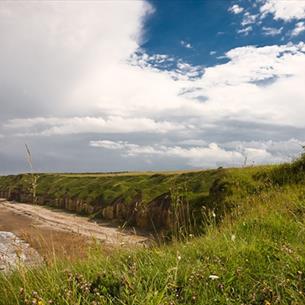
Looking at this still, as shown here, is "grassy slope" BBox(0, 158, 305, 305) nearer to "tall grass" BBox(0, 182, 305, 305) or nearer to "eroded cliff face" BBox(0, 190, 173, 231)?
"tall grass" BBox(0, 182, 305, 305)

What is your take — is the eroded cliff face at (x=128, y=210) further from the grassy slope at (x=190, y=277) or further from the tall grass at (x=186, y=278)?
the tall grass at (x=186, y=278)

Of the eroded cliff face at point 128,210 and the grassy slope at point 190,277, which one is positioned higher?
the grassy slope at point 190,277

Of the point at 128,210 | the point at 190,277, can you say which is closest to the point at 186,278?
the point at 190,277

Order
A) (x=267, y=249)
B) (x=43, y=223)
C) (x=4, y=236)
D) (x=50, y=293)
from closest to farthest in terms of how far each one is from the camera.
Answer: (x=50, y=293), (x=267, y=249), (x=4, y=236), (x=43, y=223)

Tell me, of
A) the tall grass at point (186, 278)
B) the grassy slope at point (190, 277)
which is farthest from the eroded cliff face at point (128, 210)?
the tall grass at point (186, 278)

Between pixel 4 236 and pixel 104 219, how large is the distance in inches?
839

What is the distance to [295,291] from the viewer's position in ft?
15.5

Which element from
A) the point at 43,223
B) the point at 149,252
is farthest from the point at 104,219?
the point at 149,252

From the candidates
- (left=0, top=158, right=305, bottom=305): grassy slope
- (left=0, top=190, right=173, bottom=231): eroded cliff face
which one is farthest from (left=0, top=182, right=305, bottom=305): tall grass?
(left=0, top=190, right=173, bottom=231): eroded cliff face

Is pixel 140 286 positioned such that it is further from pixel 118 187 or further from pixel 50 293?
pixel 118 187

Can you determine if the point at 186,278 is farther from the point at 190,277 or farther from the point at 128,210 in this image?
the point at 128,210

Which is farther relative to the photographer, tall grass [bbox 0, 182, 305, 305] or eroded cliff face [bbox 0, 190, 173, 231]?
eroded cliff face [bbox 0, 190, 173, 231]

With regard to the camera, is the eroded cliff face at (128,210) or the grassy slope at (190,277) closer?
the grassy slope at (190,277)

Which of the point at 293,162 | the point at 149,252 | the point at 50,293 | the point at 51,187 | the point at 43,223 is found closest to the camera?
the point at 50,293
